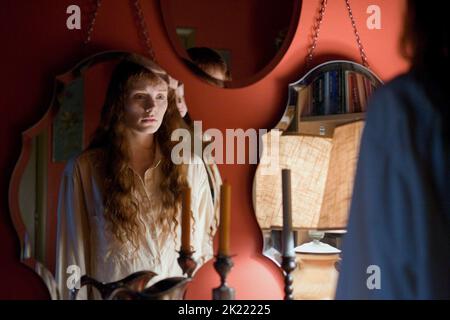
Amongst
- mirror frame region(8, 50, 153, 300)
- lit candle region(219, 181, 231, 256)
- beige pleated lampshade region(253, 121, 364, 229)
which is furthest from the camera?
beige pleated lampshade region(253, 121, 364, 229)

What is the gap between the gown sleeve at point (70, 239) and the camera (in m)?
1.02

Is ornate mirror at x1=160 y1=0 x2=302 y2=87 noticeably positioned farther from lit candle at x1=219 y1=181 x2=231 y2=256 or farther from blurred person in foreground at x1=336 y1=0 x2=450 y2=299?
blurred person in foreground at x1=336 y1=0 x2=450 y2=299

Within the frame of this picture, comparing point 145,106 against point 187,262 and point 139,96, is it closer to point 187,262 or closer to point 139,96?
point 139,96

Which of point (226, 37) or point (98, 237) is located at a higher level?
point (226, 37)

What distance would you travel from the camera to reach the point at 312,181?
3.72 feet

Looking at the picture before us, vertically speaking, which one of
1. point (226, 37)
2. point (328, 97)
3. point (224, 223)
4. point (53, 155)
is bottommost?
point (224, 223)

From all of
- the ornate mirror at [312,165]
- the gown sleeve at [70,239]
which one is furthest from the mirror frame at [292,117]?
the gown sleeve at [70,239]

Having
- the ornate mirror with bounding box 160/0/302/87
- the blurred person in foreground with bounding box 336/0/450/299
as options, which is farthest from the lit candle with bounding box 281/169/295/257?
the blurred person in foreground with bounding box 336/0/450/299

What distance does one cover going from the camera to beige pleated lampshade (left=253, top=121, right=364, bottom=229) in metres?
1.12

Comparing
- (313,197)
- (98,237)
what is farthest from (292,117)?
(98,237)

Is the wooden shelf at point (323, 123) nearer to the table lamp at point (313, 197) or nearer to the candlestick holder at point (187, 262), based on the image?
the table lamp at point (313, 197)

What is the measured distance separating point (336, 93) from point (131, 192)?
1.57ft

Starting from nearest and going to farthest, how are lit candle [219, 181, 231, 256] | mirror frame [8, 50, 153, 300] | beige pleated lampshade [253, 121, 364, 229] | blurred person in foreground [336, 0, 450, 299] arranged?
blurred person in foreground [336, 0, 450, 299]
lit candle [219, 181, 231, 256]
mirror frame [8, 50, 153, 300]
beige pleated lampshade [253, 121, 364, 229]
